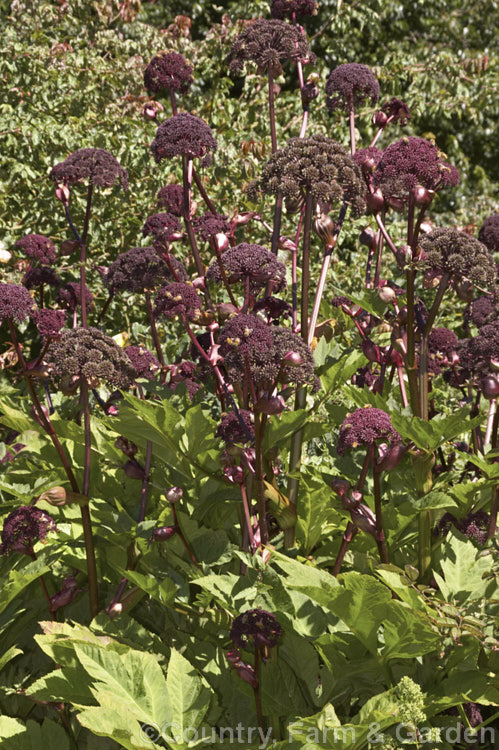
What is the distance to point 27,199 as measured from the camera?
5535 mm

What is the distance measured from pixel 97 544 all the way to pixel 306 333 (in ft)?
3.30

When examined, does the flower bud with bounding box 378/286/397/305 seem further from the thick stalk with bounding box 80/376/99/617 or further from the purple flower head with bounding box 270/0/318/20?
the purple flower head with bounding box 270/0/318/20

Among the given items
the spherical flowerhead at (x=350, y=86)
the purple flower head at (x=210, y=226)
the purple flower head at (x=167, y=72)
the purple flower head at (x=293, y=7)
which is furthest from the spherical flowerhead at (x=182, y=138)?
the purple flower head at (x=293, y=7)

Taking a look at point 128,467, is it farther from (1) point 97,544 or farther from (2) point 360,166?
(2) point 360,166

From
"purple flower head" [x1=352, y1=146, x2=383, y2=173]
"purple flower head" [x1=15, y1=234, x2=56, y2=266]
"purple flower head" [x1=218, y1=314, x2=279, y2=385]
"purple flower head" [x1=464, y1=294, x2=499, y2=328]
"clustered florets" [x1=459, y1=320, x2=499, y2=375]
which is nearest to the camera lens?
"purple flower head" [x1=218, y1=314, x2=279, y2=385]

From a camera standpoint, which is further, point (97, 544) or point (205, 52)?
point (205, 52)

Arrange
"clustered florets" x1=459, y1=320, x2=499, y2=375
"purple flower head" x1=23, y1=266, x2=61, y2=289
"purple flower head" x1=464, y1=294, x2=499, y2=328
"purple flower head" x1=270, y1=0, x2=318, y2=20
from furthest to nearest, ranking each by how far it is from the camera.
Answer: "purple flower head" x1=23, y1=266, x2=61, y2=289 → "purple flower head" x1=270, y1=0, x2=318, y2=20 → "purple flower head" x1=464, y1=294, x2=499, y2=328 → "clustered florets" x1=459, y1=320, x2=499, y2=375

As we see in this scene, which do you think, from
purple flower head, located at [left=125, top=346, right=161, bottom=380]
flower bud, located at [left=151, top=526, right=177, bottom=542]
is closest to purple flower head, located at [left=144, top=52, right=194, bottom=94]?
purple flower head, located at [left=125, top=346, right=161, bottom=380]

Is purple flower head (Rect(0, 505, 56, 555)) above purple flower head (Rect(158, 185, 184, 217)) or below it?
below

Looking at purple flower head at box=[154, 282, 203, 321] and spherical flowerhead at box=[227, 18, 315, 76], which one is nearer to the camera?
purple flower head at box=[154, 282, 203, 321]

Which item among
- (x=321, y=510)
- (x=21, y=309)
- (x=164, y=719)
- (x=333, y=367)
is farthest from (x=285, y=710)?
(x=21, y=309)

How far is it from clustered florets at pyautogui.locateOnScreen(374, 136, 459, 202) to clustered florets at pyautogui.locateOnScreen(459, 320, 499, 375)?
0.49 meters

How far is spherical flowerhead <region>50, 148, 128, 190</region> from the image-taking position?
281 cm

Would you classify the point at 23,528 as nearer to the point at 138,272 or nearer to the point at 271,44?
the point at 138,272
